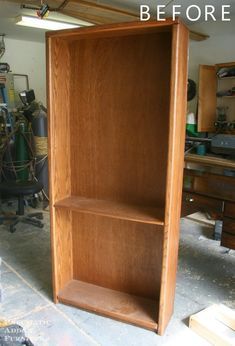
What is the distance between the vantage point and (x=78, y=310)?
2.25 meters

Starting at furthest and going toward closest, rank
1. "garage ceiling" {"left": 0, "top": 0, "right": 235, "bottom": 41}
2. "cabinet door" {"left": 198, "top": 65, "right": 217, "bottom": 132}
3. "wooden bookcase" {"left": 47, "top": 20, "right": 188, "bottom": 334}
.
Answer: "cabinet door" {"left": 198, "top": 65, "right": 217, "bottom": 132}
"garage ceiling" {"left": 0, "top": 0, "right": 235, "bottom": 41}
"wooden bookcase" {"left": 47, "top": 20, "right": 188, "bottom": 334}

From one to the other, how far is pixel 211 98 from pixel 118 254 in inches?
139

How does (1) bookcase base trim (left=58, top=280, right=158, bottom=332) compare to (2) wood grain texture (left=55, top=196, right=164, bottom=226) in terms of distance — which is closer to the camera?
(2) wood grain texture (left=55, top=196, right=164, bottom=226)

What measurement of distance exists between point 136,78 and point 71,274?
61.0 inches

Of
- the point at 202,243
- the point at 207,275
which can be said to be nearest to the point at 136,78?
the point at 207,275

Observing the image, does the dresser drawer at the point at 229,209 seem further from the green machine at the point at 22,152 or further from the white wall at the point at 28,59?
the white wall at the point at 28,59

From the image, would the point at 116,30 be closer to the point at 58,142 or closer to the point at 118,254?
the point at 58,142

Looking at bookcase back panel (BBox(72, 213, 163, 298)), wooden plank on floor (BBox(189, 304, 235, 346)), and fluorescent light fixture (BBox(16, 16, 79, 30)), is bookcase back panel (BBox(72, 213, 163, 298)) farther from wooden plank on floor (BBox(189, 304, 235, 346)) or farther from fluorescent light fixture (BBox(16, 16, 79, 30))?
fluorescent light fixture (BBox(16, 16, 79, 30))

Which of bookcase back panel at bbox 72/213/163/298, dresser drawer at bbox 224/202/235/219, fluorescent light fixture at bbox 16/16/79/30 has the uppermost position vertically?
fluorescent light fixture at bbox 16/16/79/30

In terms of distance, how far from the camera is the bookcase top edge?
1648 mm

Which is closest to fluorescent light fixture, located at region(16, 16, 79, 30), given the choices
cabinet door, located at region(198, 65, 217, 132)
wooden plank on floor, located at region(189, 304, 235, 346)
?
cabinet door, located at region(198, 65, 217, 132)

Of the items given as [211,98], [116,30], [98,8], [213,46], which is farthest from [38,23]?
[116,30]

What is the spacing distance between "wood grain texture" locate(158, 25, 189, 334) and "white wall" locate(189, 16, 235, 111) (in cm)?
354

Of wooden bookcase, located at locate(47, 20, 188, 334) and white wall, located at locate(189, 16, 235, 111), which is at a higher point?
white wall, located at locate(189, 16, 235, 111)
